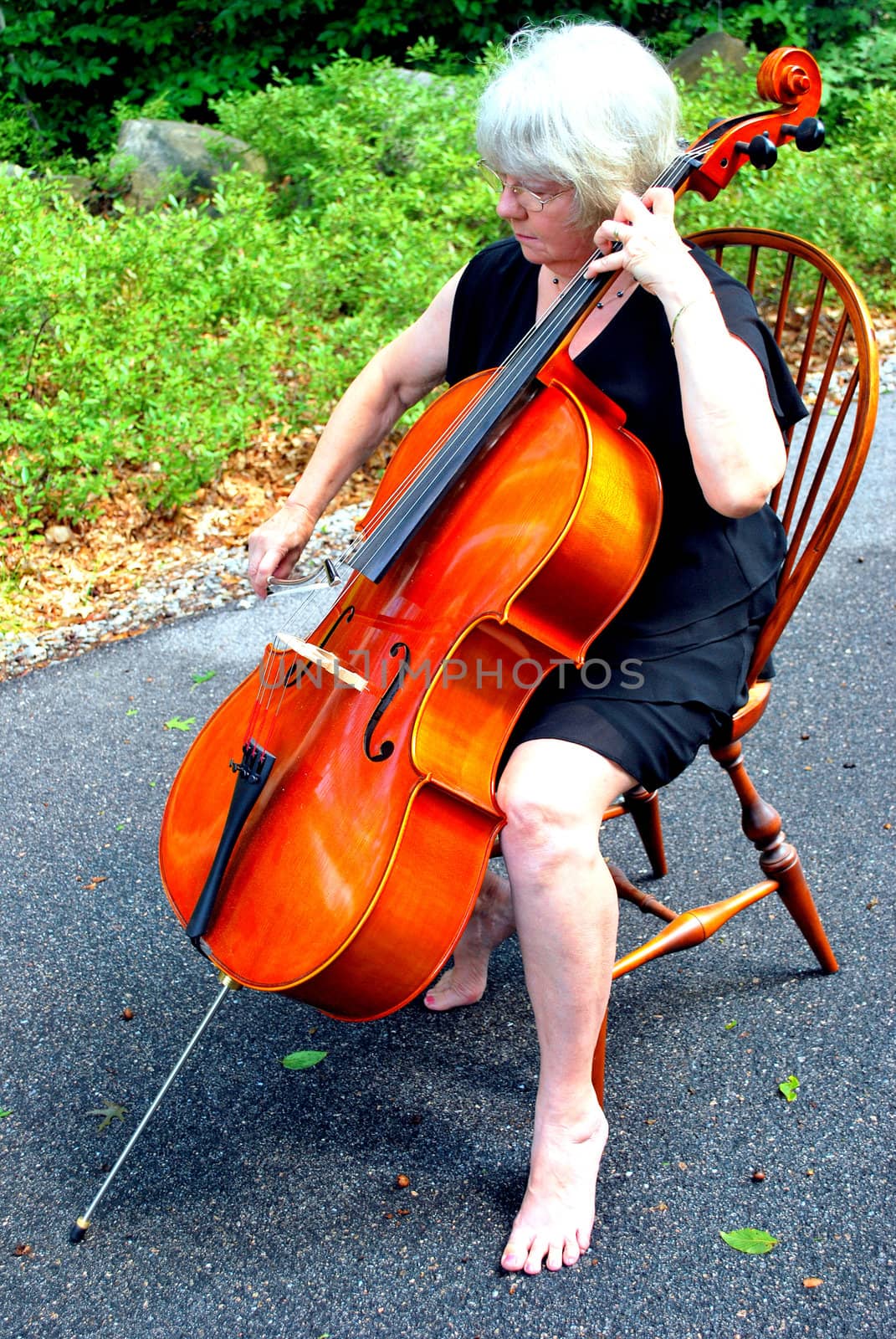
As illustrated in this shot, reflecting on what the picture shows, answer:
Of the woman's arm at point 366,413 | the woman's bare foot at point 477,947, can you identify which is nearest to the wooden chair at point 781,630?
the woman's bare foot at point 477,947

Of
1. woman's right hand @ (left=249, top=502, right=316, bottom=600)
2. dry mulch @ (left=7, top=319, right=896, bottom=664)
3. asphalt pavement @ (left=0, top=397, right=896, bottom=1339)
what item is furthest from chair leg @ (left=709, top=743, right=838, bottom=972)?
dry mulch @ (left=7, top=319, right=896, bottom=664)

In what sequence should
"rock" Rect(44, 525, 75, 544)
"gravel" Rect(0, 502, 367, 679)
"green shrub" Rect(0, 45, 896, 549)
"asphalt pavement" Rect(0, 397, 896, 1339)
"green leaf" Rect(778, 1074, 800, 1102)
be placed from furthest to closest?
"green shrub" Rect(0, 45, 896, 549) → "rock" Rect(44, 525, 75, 544) → "gravel" Rect(0, 502, 367, 679) → "green leaf" Rect(778, 1074, 800, 1102) → "asphalt pavement" Rect(0, 397, 896, 1339)

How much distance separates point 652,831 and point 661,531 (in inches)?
31.5

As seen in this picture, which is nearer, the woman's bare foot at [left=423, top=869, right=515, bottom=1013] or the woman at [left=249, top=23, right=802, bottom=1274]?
the woman at [left=249, top=23, right=802, bottom=1274]

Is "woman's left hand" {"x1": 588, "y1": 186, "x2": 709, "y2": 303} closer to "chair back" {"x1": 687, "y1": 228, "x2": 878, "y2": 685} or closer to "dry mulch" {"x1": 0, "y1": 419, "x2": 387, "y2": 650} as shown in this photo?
"chair back" {"x1": 687, "y1": 228, "x2": 878, "y2": 685}

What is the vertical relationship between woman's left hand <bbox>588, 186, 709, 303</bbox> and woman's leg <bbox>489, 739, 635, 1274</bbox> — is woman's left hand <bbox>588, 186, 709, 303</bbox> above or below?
above

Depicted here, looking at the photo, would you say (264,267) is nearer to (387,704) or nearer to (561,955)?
(387,704)

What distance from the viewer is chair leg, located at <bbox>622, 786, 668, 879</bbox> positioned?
2.21 m

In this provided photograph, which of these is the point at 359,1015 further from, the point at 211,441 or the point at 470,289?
the point at 211,441

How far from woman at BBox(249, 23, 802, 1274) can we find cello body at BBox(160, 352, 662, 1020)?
8 centimetres

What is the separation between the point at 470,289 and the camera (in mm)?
1956

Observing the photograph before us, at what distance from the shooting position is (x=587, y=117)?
1.58 m

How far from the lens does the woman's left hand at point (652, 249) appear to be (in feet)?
5.00

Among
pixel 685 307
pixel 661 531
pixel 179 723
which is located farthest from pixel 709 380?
pixel 179 723
